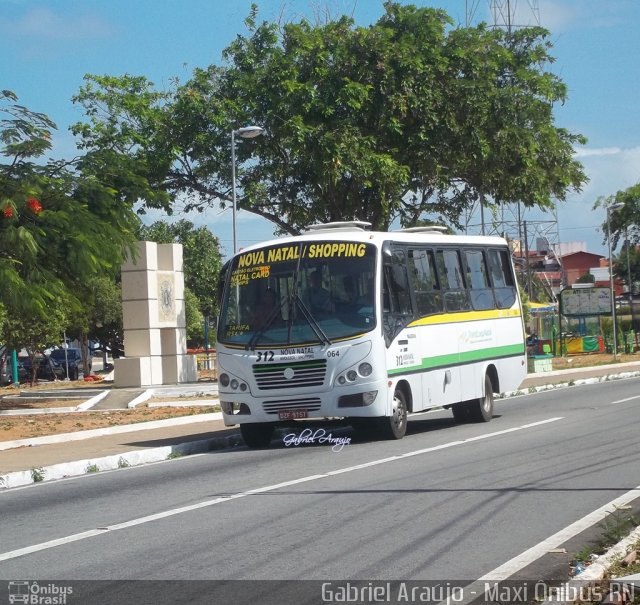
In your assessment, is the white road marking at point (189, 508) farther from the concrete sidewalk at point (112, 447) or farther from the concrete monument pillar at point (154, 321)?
the concrete monument pillar at point (154, 321)

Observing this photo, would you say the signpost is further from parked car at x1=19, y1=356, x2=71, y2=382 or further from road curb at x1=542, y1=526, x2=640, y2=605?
road curb at x1=542, y1=526, x2=640, y2=605

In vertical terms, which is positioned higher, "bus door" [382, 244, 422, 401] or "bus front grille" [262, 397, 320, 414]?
"bus door" [382, 244, 422, 401]

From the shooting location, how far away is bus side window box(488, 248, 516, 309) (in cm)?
2061

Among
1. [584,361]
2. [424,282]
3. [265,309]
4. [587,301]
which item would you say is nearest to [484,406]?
[424,282]

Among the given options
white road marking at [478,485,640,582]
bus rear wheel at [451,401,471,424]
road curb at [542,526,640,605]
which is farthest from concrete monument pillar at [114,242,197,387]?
road curb at [542,526,640,605]

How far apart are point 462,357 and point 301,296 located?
4.00 m

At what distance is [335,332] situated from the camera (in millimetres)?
15688

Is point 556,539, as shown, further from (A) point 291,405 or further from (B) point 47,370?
(B) point 47,370

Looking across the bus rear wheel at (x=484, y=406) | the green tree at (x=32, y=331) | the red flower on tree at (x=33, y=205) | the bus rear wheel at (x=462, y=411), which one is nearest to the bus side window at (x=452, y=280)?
the bus rear wheel at (x=484, y=406)

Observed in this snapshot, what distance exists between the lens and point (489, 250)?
67.5 feet

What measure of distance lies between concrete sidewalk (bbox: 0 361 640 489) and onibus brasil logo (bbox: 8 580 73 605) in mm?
6524

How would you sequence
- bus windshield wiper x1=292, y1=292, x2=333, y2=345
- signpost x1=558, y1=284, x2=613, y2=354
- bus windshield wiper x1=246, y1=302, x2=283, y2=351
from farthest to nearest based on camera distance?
signpost x1=558, y1=284, x2=613, y2=354, bus windshield wiper x1=246, y1=302, x2=283, y2=351, bus windshield wiper x1=292, y1=292, x2=333, y2=345

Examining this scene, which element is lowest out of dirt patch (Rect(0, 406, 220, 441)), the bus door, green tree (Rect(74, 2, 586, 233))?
dirt patch (Rect(0, 406, 220, 441))

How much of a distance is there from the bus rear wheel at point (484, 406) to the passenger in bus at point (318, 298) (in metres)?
4.66
